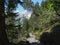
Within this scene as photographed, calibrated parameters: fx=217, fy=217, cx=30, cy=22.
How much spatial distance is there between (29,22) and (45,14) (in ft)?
121

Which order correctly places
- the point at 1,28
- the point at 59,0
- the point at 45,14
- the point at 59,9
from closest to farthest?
the point at 1,28 → the point at 59,0 → the point at 59,9 → the point at 45,14

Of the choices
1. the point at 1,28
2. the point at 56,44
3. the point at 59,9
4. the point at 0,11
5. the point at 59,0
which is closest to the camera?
the point at 0,11

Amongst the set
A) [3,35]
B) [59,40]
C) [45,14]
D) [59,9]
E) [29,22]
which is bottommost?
[29,22]

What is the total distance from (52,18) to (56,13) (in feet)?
5.10

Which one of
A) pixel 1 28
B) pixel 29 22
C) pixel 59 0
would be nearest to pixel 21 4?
pixel 1 28

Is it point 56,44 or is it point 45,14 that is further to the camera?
point 45,14

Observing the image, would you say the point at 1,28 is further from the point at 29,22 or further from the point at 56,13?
the point at 29,22

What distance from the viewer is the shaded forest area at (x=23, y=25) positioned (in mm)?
10586

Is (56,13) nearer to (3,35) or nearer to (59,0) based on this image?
(59,0)

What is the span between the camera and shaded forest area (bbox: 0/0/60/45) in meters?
10.6

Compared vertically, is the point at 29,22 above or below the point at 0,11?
below

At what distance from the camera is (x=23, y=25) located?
1454 inches

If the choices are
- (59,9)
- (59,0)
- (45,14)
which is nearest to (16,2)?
(59,0)

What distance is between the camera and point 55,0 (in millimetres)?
41281
